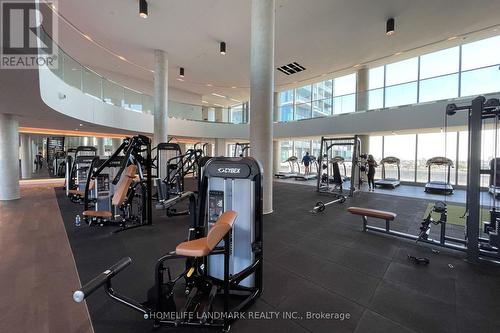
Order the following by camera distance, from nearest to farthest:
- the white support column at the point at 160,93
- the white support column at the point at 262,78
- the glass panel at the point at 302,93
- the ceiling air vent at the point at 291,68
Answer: the white support column at the point at 262,78 < the white support column at the point at 160,93 < the ceiling air vent at the point at 291,68 < the glass panel at the point at 302,93

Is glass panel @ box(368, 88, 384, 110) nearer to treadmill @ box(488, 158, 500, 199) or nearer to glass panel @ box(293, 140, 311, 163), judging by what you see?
treadmill @ box(488, 158, 500, 199)

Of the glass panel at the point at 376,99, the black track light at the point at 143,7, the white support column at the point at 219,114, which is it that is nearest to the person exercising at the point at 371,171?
the glass panel at the point at 376,99

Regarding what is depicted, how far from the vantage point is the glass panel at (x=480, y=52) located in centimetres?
833

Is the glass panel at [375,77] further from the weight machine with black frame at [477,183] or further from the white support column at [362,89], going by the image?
the weight machine with black frame at [477,183]

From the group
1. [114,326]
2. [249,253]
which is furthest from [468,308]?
[114,326]

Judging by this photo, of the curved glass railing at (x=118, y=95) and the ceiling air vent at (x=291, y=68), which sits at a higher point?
the ceiling air vent at (x=291, y=68)

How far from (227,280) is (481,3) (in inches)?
356

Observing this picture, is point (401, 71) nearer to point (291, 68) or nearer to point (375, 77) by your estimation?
point (375, 77)

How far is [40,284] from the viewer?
2.52m

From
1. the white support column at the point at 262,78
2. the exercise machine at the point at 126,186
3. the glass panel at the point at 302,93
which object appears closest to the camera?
the exercise machine at the point at 126,186

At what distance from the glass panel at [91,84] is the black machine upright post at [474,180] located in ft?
31.8

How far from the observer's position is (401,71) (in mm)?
10773

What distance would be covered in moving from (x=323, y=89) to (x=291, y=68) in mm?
4580

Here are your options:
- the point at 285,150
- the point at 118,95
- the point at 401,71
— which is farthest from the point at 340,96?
the point at 118,95
